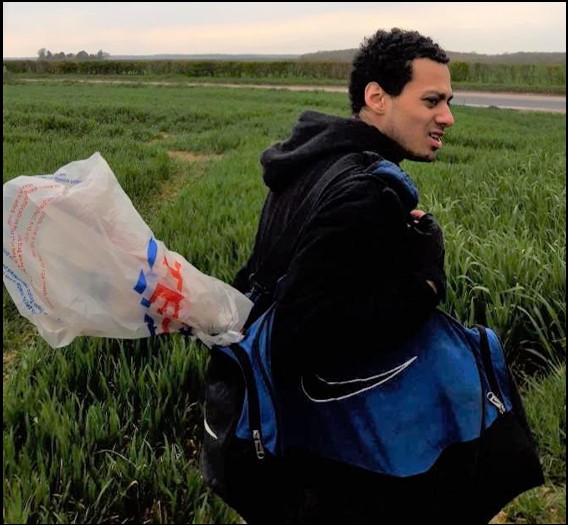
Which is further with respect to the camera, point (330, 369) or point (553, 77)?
point (553, 77)

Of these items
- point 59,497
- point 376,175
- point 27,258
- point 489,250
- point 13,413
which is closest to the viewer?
point 376,175

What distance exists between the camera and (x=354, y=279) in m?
1.15

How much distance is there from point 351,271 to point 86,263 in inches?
22.0

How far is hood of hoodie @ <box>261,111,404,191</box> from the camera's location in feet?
4.24

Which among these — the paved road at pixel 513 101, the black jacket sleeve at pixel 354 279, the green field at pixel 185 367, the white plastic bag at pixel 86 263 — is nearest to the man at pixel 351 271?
the black jacket sleeve at pixel 354 279

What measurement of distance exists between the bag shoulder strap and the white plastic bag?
0.16 metres

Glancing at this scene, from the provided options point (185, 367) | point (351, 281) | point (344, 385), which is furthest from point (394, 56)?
point (185, 367)

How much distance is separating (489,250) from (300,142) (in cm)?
192

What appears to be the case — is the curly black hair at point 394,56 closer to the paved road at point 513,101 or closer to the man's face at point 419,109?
the man's face at point 419,109

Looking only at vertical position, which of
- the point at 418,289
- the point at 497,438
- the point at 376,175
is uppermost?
the point at 376,175

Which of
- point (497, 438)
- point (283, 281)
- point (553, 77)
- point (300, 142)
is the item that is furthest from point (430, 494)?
point (553, 77)

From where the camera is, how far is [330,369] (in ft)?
4.09

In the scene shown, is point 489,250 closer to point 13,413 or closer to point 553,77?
point 13,413

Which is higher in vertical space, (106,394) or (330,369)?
(330,369)
